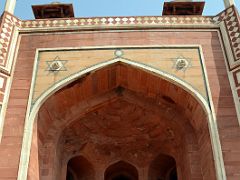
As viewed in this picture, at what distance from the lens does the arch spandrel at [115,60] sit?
698 centimetres

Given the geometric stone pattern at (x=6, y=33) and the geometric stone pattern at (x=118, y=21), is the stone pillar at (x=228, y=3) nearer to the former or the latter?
the geometric stone pattern at (x=118, y=21)

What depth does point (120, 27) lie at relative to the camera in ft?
25.7

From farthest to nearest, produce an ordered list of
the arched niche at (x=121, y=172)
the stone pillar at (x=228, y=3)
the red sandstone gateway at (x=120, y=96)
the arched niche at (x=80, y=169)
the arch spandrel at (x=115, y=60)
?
the arched niche at (x=121, y=172)
the arched niche at (x=80, y=169)
the stone pillar at (x=228, y=3)
the arch spandrel at (x=115, y=60)
the red sandstone gateway at (x=120, y=96)

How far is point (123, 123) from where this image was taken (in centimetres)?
839

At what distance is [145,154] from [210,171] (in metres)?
2.53

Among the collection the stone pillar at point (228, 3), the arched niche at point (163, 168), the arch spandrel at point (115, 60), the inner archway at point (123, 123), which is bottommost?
the arched niche at point (163, 168)

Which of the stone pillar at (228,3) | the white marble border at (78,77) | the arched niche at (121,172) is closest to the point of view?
the white marble border at (78,77)

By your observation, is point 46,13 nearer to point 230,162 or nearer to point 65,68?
point 65,68

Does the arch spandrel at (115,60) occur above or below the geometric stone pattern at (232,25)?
below

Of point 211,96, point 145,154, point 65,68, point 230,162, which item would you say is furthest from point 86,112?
point 230,162

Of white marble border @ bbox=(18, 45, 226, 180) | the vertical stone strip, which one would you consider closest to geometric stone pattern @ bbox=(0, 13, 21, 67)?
the vertical stone strip

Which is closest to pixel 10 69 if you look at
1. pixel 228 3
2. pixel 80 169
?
pixel 80 169

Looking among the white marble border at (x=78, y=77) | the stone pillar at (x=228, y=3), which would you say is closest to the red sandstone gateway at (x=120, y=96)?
the white marble border at (x=78, y=77)

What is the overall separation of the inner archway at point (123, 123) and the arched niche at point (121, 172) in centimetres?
21
